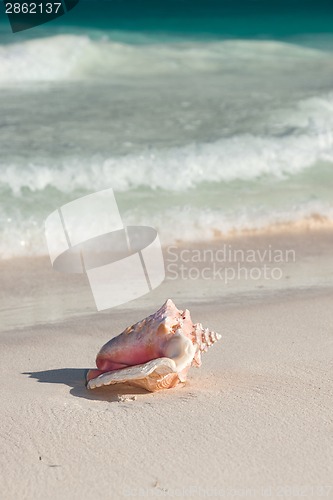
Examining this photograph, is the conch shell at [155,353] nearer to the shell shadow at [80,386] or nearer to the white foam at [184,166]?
the shell shadow at [80,386]

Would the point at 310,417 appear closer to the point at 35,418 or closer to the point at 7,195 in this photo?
the point at 35,418

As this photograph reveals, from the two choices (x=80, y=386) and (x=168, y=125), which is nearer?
(x=80, y=386)

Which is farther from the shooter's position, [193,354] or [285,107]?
[285,107]

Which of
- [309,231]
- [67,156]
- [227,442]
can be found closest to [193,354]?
Answer: [227,442]

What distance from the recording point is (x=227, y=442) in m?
2.68

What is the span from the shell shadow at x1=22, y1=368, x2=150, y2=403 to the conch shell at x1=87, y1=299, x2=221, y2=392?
34mm

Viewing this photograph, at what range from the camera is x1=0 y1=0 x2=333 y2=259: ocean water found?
5996mm

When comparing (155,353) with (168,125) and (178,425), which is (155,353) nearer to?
(178,425)

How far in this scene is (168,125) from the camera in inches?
315

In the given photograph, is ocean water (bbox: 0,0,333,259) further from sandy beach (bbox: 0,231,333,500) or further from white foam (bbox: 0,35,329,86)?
sandy beach (bbox: 0,231,333,500)

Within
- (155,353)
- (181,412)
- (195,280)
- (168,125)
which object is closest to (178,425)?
(181,412)

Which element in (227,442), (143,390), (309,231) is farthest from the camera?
(309,231)

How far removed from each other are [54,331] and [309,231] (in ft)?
7.51

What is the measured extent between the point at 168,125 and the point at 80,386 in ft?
16.8
